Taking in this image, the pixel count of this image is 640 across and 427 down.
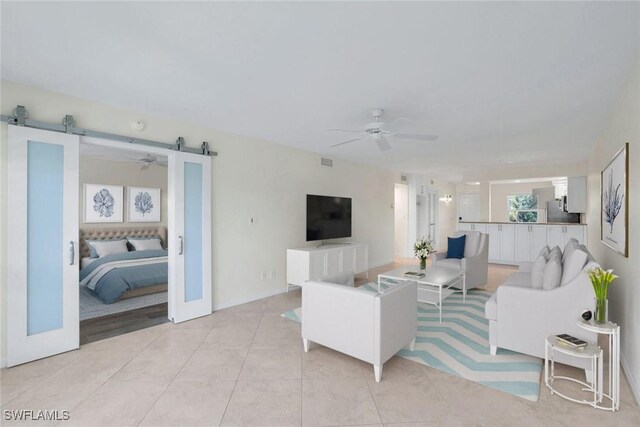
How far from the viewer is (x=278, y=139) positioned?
15.6 feet

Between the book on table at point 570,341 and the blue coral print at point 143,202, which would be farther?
the blue coral print at point 143,202

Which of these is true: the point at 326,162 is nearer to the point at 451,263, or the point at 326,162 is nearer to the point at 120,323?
the point at 451,263

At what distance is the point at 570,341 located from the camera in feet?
7.28

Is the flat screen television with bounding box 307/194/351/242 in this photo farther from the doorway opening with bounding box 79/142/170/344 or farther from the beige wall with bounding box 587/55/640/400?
the beige wall with bounding box 587/55/640/400

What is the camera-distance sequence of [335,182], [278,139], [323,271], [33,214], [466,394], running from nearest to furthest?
A: [466,394], [33,214], [278,139], [323,271], [335,182]

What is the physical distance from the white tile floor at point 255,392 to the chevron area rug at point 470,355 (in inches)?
4.4

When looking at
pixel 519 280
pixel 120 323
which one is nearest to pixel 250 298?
pixel 120 323

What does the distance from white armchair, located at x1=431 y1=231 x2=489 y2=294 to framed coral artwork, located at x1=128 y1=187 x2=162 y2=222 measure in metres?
5.92

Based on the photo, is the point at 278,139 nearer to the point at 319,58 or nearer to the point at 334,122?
the point at 334,122

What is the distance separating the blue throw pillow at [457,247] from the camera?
5309 mm

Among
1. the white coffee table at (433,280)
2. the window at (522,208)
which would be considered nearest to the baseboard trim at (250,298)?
the white coffee table at (433,280)

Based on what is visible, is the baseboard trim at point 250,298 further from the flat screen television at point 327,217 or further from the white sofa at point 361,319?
the white sofa at point 361,319

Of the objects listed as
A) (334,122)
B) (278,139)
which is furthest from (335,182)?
(334,122)

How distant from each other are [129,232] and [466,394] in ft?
21.9
